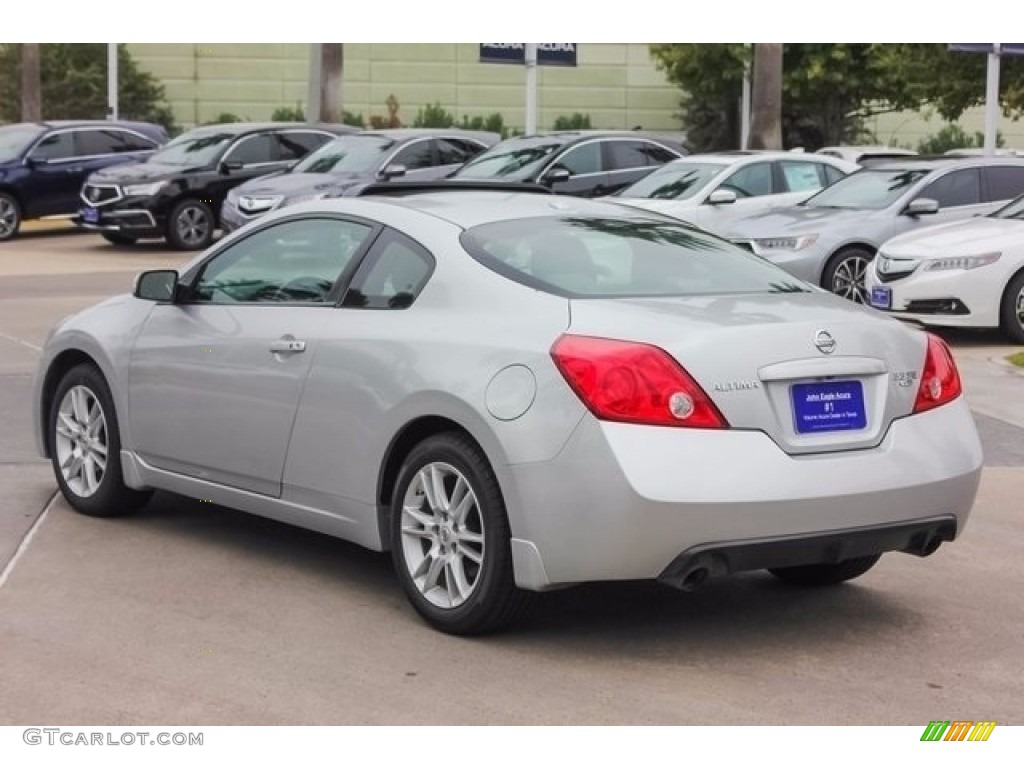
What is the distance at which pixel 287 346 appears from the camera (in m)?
6.76

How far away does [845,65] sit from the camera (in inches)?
1949

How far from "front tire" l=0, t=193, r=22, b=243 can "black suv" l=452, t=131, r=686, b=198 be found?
7.19 meters

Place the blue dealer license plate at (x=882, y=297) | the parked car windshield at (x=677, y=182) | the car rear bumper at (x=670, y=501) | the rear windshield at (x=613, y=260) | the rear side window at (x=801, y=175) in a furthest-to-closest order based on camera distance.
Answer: the rear side window at (x=801, y=175), the parked car windshield at (x=677, y=182), the blue dealer license plate at (x=882, y=297), the rear windshield at (x=613, y=260), the car rear bumper at (x=670, y=501)

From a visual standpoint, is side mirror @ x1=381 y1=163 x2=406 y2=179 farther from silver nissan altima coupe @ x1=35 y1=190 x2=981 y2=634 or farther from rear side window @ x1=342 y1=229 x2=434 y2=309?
rear side window @ x1=342 y1=229 x2=434 y2=309

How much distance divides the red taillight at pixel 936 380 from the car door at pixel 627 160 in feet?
54.6

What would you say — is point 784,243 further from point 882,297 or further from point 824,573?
point 824,573

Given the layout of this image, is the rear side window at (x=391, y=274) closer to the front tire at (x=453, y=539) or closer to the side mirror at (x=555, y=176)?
the front tire at (x=453, y=539)

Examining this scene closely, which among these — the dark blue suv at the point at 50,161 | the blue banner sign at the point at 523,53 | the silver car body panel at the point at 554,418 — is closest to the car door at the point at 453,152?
the dark blue suv at the point at 50,161

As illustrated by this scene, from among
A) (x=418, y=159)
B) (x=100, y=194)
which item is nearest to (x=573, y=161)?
(x=418, y=159)

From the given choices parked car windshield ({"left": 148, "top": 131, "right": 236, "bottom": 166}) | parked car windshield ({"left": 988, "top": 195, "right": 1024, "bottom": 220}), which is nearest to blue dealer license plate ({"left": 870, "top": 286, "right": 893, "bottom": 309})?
parked car windshield ({"left": 988, "top": 195, "right": 1024, "bottom": 220})

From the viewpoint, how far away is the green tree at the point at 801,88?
161 ft

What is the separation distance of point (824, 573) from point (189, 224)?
19.1m
